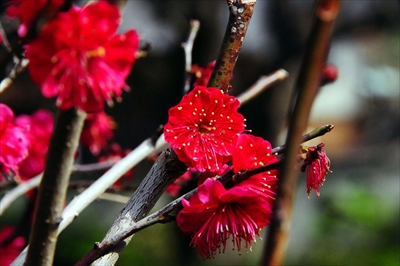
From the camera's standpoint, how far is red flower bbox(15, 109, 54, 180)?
1.08 m

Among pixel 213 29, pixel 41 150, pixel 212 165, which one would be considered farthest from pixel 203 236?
pixel 213 29

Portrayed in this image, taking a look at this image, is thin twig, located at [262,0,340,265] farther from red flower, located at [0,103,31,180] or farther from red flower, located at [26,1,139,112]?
red flower, located at [0,103,31,180]

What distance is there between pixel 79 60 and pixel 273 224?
29cm

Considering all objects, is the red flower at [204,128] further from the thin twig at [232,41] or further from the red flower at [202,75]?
the red flower at [202,75]

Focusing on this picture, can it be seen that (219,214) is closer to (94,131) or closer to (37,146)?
(37,146)

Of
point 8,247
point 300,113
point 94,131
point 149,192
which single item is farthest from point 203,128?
point 94,131

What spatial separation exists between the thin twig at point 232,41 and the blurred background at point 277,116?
2.19 metres

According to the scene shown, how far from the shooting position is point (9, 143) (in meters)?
0.77

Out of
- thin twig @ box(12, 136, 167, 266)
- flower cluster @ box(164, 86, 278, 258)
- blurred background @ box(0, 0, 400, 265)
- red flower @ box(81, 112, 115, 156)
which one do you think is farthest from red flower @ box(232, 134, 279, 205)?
blurred background @ box(0, 0, 400, 265)

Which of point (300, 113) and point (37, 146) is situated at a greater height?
point (37, 146)

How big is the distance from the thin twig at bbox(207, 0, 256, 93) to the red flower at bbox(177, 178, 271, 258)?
14 centimetres

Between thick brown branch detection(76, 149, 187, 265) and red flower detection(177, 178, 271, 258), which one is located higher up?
thick brown branch detection(76, 149, 187, 265)

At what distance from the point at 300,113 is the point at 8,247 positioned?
792 mm

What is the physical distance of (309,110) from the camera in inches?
12.6
